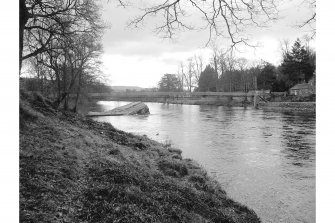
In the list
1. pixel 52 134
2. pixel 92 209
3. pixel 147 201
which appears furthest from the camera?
pixel 52 134

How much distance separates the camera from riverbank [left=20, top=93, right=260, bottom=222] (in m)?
3.59

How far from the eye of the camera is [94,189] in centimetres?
434

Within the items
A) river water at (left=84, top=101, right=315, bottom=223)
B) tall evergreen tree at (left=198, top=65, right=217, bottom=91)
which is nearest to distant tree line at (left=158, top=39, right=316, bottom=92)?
tall evergreen tree at (left=198, top=65, right=217, bottom=91)

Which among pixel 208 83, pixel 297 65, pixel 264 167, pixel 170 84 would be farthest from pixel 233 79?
pixel 264 167

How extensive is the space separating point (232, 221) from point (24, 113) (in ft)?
16.6

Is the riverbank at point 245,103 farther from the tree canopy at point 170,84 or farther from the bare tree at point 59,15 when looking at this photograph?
the bare tree at point 59,15

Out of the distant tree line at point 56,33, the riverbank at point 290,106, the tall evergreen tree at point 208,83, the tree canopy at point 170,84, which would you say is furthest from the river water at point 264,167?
the tree canopy at point 170,84

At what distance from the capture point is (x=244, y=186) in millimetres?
7641

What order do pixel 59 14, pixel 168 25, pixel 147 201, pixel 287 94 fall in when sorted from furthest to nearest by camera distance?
1. pixel 287 94
2. pixel 59 14
3. pixel 168 25
4. pixel 147 201

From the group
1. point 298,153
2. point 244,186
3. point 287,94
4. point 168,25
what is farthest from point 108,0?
point 287,94

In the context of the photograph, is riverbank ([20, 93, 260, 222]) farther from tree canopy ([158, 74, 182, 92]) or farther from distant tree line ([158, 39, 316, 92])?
tree canopy ([158, 74, 182, 92])

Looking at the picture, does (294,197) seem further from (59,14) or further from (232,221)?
(59,14)

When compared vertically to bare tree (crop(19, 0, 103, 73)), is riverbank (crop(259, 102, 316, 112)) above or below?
below

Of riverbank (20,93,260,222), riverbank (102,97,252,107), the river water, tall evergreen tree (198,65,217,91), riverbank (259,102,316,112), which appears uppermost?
tall evergreen tree (198,65,217,91)
